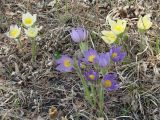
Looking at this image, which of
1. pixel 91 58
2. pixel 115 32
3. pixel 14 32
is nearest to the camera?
pixel 91 58

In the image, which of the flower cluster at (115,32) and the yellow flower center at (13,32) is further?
the yellow flower center at (13,32)

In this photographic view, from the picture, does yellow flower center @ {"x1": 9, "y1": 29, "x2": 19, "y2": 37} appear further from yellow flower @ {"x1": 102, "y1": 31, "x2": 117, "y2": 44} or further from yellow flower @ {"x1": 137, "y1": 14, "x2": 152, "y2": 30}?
yellow flower @ {"x1": 137, "y1": 14, "x2": 152, "y2": 30}

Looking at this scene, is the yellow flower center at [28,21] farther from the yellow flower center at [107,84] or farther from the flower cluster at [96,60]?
the yellow flower center at [107,84]

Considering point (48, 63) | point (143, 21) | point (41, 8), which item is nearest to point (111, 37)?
point (143, 21)

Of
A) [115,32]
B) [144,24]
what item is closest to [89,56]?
[115,32]

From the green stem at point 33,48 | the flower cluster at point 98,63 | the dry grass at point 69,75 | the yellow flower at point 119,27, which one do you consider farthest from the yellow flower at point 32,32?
the yellow flower at point 119,27

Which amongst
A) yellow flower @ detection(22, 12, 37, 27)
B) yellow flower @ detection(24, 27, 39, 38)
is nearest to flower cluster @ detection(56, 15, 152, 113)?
yellow flower @ detection(24, 27, 39, 38)

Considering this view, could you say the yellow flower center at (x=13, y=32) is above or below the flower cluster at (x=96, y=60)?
above

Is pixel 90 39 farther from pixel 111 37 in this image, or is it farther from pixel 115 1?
pixel 115 1

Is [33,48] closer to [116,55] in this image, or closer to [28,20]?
[28,20]
